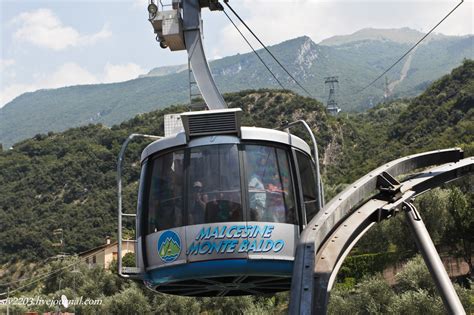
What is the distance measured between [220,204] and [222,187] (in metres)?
0.26

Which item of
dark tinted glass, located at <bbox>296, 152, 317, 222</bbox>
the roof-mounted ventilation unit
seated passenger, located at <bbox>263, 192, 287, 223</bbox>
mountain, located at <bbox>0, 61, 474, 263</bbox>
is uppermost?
mountain, located at <bbox>0, 61, 474, 263</bbox>

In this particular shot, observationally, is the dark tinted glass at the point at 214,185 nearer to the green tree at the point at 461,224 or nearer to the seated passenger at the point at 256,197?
the seated passenger at the point at 256,197

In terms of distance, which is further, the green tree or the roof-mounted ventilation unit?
the green tree

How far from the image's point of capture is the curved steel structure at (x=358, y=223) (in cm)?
648

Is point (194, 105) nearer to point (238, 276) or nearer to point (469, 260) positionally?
point (238, 276)

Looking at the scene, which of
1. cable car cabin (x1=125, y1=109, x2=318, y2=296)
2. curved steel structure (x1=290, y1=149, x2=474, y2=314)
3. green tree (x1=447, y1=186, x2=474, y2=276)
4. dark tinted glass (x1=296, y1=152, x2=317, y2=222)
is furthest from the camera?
green tree (x1=447, y1=186, x2=474, y2=276)

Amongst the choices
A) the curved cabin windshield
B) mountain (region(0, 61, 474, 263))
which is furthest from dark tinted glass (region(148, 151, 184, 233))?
mountain (region(0, 61, 474, 263))

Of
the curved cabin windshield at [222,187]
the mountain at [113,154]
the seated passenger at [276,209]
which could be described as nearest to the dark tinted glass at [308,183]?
the curved cabin windshield at [222,187]

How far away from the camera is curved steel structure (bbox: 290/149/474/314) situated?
6.48m

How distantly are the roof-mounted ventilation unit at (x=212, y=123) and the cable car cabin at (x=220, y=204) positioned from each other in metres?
0.02

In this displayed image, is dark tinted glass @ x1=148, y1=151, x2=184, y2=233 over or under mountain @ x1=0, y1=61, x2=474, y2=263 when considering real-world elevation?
under

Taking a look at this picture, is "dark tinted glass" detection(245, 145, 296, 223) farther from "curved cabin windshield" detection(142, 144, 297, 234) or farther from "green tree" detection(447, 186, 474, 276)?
"green tree" detection(447, 186, 474, 276)

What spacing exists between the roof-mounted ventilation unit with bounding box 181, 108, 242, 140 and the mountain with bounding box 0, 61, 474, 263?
58393mm

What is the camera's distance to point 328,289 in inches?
262
